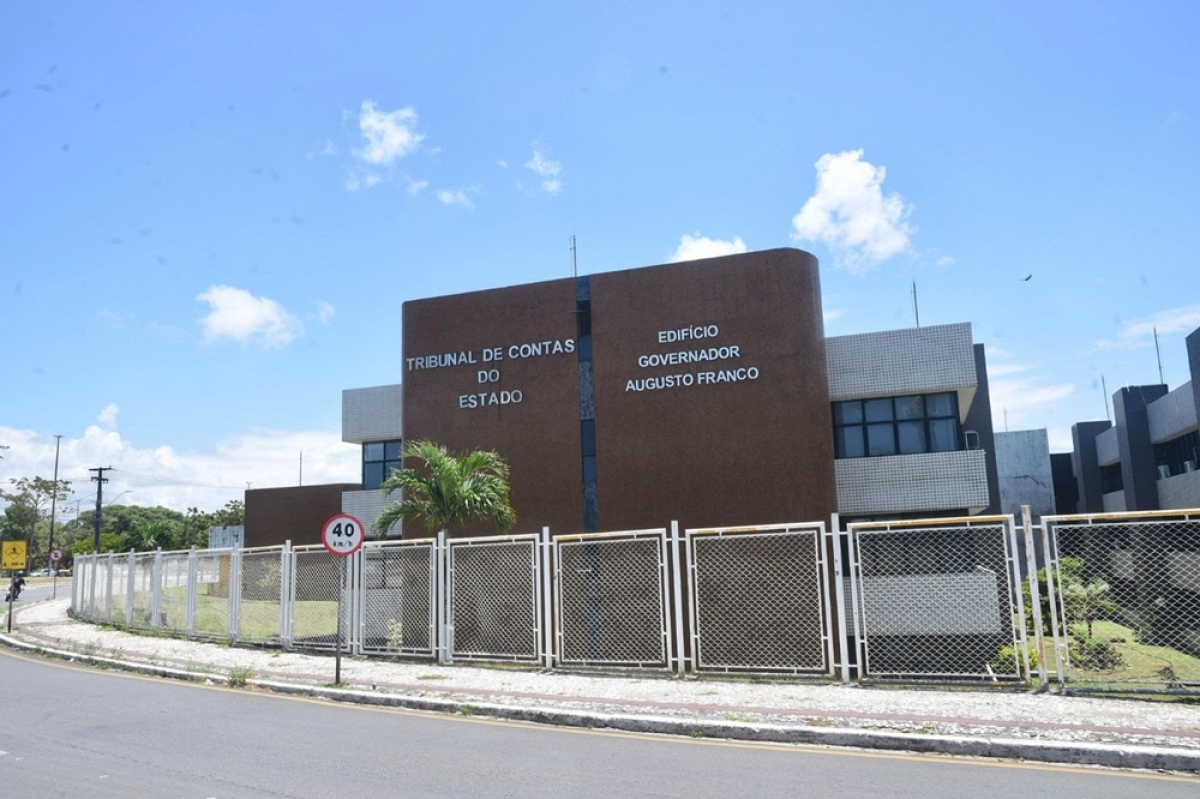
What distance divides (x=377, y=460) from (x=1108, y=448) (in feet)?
99.7

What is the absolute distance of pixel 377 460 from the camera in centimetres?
2798

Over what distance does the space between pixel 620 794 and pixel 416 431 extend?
19.5m

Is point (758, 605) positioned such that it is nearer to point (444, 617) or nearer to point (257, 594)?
point (444, 617)

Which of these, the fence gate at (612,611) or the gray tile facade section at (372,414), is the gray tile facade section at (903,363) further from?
the gray tile facade section at (372,414)

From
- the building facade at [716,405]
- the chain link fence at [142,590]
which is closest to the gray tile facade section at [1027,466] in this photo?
the building facade at [716,405]

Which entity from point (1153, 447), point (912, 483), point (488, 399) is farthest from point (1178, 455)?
point (488, 399)

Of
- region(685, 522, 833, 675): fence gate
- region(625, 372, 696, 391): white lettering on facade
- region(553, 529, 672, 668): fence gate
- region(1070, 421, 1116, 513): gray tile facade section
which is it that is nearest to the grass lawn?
region(685, 522, 833, 675): fence gate

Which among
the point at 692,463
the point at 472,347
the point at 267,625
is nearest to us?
the point at 267,625

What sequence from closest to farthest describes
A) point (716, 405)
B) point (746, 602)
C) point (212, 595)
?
point (746, 602) → point (212, 595) → point (716, 405)

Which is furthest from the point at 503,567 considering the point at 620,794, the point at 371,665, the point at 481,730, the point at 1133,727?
the point at 1133,727

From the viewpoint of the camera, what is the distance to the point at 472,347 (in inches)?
987

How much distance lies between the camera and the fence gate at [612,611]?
1299cm

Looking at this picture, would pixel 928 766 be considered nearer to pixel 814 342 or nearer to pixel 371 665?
pixel 371 665

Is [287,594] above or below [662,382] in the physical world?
below
